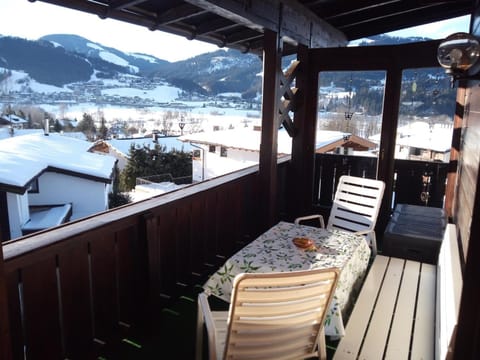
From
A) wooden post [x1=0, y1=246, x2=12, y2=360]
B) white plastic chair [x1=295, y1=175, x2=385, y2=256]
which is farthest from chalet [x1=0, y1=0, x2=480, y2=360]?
white plastic chair [x1=295, y1=175, x2=385, y2=256]

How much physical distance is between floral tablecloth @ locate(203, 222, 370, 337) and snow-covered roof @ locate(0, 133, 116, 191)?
111 inches

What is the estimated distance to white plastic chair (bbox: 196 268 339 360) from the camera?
1.43 m

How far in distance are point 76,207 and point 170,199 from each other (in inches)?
213

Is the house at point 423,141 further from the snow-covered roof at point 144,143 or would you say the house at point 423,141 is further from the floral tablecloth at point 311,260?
the snow-covered roof at point 144,143

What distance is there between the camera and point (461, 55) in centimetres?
271

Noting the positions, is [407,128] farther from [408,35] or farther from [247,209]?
[247,209]

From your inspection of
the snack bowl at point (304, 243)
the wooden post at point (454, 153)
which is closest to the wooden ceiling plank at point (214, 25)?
the snack bowl at point (304, 243)

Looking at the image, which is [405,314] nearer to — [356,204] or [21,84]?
[356,204]

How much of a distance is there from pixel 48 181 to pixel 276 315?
21.1 ft

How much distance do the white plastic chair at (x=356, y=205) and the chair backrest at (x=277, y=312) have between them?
1896 mm

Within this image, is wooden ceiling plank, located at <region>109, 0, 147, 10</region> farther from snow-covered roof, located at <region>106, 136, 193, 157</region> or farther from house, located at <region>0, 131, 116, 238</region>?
snow-covered roof, located at <region>106, 136, 193, 157</region>

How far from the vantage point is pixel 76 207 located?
7297 mm

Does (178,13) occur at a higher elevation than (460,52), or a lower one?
higher

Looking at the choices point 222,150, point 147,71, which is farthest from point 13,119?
point 222,150
